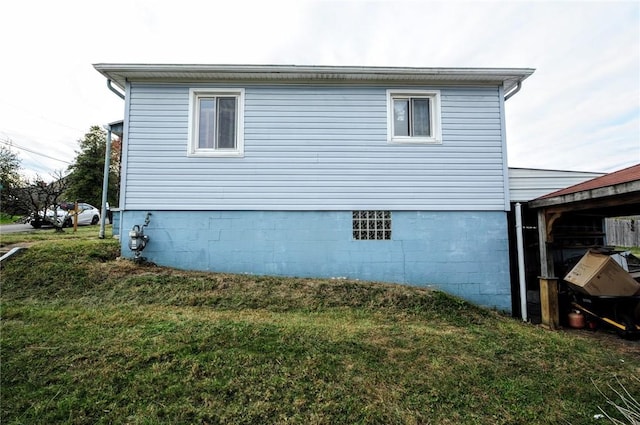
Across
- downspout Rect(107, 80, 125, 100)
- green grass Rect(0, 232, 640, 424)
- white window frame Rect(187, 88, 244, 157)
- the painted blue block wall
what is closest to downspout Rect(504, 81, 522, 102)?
the painted blue block wall

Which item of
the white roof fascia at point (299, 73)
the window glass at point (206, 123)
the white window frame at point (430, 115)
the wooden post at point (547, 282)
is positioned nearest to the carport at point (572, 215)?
the wooden post at point (547, 282)

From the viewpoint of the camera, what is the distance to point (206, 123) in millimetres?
6445

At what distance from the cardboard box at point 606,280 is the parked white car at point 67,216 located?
47.4 feet

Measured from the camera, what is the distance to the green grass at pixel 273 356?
245 centimetres

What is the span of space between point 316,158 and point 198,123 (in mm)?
2630

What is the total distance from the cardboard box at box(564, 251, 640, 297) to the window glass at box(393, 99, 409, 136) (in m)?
4.08

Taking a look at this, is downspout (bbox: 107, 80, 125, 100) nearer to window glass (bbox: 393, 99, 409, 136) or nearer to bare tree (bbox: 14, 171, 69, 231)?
bare tree (bbox: 14, 171, 69, 231)

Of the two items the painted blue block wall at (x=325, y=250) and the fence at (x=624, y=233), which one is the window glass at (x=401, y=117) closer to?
the painted blue block wall at (x=325, y=250)

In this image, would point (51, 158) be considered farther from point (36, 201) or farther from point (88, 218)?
point (36, 201)

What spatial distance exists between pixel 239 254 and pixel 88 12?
299 inches

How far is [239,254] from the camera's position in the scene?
621 centimetres

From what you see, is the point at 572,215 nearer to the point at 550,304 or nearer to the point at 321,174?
the point at 550,304

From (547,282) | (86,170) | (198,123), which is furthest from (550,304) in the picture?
(86,170)

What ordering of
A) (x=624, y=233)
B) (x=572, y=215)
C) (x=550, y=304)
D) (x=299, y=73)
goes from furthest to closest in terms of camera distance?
(x=624, y=233)
(x=299, y=73)
(x=572, y=215)
(x=550, y=304)
